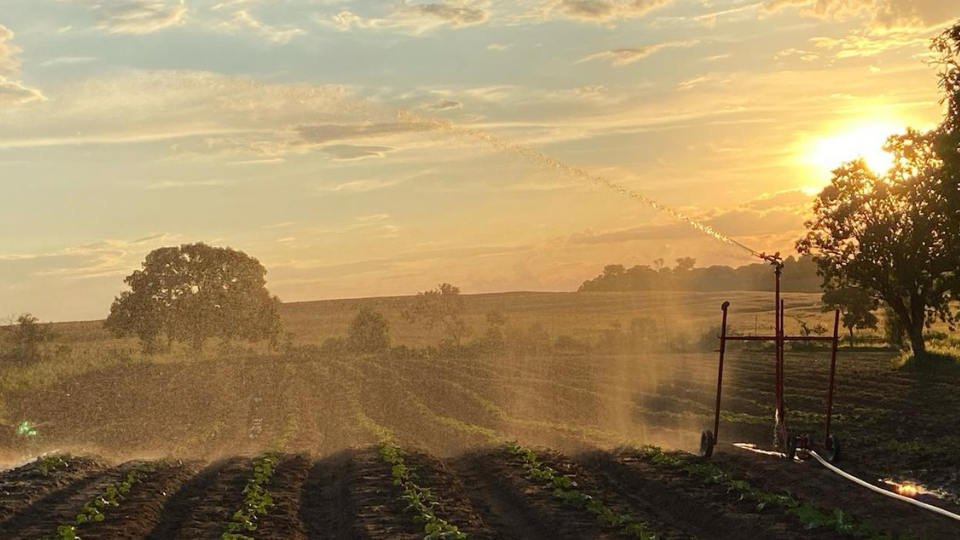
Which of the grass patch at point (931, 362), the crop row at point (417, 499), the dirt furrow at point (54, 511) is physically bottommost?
the dirt furrow at point (54, 511)

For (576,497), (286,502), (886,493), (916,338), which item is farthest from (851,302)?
(286,502)

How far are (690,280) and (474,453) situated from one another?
15965 centimetres

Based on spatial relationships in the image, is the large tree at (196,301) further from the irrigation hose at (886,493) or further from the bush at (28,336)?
the irrigation hose at (886,493)

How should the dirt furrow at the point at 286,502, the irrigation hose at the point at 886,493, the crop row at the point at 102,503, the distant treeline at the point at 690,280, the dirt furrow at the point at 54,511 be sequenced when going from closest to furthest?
the crop row at the point at 102,503 → the irrigation hose at the point at 886,493 → the dirt furrow at the point at 286,502 → the dirt furrow at the point at 54,511 → the distant treeline at the point at 690,280

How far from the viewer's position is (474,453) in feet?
91.6

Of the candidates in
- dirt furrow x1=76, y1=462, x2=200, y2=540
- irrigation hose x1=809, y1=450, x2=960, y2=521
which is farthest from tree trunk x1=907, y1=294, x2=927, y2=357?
dirt furrow x1=76, y1=462, x2=200, y2=540

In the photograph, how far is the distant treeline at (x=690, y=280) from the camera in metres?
175

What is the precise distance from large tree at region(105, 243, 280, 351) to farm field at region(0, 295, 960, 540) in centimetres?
2150

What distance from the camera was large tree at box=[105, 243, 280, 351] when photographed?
265 feet

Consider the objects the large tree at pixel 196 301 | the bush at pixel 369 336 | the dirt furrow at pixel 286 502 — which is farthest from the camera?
the bush at pixel 369 336

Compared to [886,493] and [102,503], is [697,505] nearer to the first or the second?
[886,493]

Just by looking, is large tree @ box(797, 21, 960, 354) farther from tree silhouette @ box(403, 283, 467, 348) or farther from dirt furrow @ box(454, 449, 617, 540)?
tree silhouette @ box(403, 283, 467, 348)

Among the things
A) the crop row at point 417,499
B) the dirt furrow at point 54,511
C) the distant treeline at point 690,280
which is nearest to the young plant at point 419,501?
the crop row at point 417,499

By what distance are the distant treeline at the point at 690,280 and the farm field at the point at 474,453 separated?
380 feet
